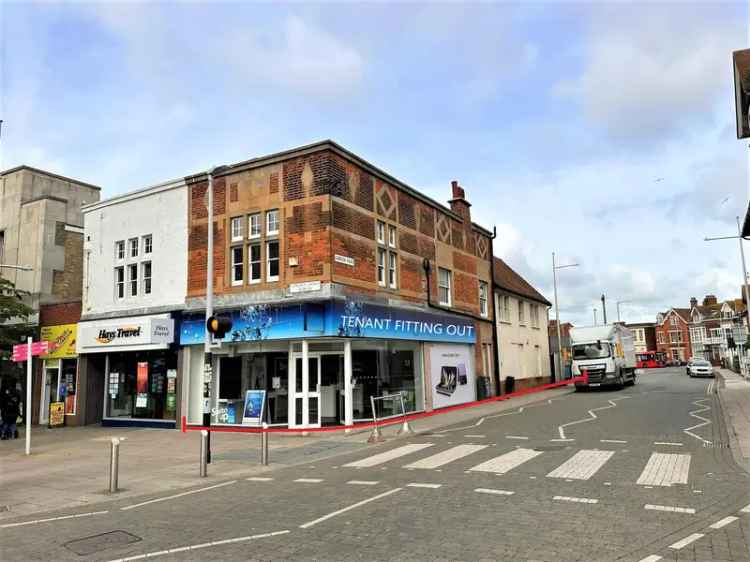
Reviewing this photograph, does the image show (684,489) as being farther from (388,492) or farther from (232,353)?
(232,353)

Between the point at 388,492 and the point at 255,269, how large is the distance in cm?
1165

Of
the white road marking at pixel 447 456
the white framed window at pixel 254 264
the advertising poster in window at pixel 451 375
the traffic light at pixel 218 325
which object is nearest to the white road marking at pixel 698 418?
the white road marking at pixel 447 456

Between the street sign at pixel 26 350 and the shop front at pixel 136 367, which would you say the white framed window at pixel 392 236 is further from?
the street sign at pixel 26 350

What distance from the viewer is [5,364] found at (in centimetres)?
2259

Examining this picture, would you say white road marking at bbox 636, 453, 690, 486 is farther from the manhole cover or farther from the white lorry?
the white lorry

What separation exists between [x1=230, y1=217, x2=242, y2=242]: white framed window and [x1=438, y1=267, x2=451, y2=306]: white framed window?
31.2 feet

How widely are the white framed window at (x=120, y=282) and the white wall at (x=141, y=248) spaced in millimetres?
120

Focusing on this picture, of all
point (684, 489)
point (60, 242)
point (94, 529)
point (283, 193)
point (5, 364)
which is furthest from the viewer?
point (60, 242)

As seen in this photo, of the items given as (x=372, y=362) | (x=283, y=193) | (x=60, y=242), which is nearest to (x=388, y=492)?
(x=372, y=362)

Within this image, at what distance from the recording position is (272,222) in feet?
62.7

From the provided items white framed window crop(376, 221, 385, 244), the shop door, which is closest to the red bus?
white framed window crop(376, 221, 385, 244)

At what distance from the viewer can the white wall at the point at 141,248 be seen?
68.4 ft

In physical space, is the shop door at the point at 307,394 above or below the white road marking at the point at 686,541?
above

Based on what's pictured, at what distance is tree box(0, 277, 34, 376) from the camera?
21.3 metres
